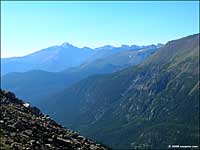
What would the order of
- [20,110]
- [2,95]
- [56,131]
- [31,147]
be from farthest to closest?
[2,95] → [20,110] → [56,131] → [31,147]

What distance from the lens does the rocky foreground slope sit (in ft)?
137

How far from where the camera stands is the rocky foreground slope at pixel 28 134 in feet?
137

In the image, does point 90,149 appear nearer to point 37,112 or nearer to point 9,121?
point 9,121

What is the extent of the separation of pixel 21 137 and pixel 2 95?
20.1 m

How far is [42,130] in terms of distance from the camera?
4984 centimetres

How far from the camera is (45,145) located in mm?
42812

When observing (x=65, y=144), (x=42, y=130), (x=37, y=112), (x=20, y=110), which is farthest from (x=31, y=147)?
(x=37, y=112)

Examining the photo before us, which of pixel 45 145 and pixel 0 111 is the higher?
pixel 0 111

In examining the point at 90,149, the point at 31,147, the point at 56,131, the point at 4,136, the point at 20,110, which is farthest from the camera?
the point at 20,110

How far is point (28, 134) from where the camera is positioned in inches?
1826

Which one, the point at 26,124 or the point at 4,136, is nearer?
the point at 4,136

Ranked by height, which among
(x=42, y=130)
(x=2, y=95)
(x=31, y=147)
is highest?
(x=2, y=95)

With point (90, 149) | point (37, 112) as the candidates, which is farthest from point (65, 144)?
point (37, 112)

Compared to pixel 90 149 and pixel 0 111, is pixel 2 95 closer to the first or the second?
pixel 0 111
